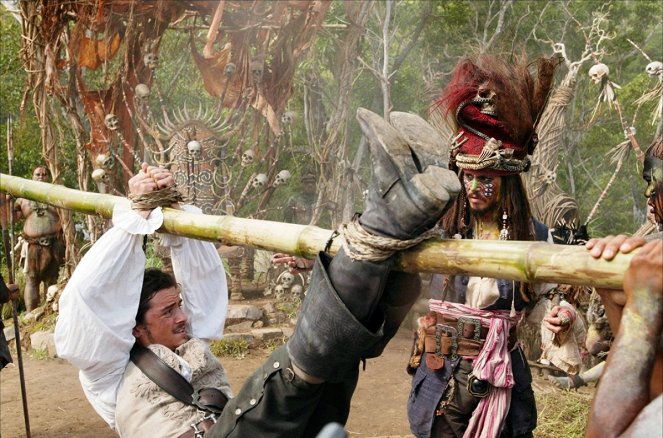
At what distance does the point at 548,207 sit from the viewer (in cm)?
850

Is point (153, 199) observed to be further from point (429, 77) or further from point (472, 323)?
point (429, 77)

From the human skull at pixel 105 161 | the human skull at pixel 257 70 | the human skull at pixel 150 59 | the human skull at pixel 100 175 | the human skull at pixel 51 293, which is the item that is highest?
the human skull at pixel 150 59

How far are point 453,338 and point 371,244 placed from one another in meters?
2.11

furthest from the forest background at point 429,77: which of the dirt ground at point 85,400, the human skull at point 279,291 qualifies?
the dirt ground at point 85,400

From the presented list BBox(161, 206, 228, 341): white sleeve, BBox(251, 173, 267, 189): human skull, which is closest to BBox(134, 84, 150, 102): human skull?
BBox(251, 173, 267, 189): human skull

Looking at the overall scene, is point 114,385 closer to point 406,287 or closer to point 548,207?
point 406,287

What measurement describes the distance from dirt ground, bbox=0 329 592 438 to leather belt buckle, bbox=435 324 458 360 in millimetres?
2689

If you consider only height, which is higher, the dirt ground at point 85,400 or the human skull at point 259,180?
the human skull at point 259,180

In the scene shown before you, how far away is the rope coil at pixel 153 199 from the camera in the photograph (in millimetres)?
2787

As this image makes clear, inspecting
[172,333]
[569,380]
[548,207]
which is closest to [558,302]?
[172,333]

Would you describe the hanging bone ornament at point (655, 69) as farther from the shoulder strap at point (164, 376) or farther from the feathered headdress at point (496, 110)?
the shoulder strap at point (164, 376)

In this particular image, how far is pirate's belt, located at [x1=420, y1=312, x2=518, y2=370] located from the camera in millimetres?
3547

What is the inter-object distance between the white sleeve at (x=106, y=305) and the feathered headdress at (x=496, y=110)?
161 centimetres

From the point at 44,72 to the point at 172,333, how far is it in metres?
7.52
